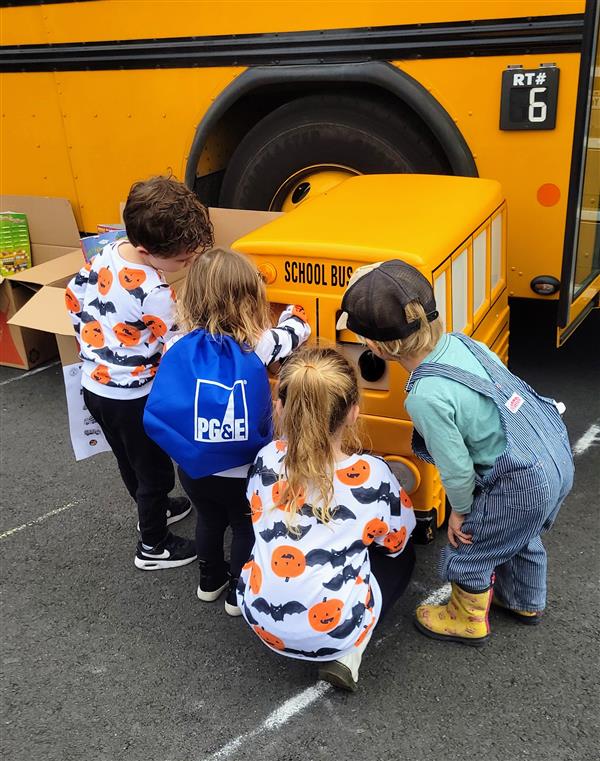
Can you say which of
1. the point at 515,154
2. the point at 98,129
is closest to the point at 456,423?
the point at 515,154

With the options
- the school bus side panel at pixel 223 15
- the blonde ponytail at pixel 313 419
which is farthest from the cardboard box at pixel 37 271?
the blonde ponytail at pixel 313 419

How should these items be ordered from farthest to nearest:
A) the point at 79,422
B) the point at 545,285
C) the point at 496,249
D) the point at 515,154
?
1. the point at 545,285
2. the point at 515,154
3. the point at 496,249
4. the point at 79,422

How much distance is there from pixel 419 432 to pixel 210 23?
2.67 m

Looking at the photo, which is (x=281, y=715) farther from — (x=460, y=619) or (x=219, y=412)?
(x=219, y=412)

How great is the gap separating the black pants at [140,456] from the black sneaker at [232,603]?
39 centimetres

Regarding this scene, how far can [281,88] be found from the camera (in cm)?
384

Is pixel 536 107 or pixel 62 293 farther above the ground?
pixel 536 107

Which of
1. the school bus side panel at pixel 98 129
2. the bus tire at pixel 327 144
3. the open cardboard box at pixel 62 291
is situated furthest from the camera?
the school bus side panel at pixel 98 129

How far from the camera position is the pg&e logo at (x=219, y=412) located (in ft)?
6.95

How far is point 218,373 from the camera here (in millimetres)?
2117

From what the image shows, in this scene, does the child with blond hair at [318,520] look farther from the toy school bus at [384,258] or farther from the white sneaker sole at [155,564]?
the white sneaker sole at [155,564]

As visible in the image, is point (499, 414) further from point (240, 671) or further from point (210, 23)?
point (210, 23)

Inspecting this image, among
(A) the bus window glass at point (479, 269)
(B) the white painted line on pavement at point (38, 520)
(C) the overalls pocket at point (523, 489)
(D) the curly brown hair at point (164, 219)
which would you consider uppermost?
(D) the curly brown hair at point (164, 219)

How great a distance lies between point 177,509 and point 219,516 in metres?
0.72
